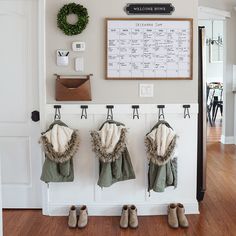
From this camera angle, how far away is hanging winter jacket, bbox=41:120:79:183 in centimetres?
285

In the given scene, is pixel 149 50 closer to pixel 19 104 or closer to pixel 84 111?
pixel 84 111

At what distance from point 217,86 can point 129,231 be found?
23.1 ft

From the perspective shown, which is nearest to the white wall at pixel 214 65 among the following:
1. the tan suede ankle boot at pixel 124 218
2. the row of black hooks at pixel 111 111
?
the row of black hooks at pixel 111 111

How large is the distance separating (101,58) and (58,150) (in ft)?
2.89

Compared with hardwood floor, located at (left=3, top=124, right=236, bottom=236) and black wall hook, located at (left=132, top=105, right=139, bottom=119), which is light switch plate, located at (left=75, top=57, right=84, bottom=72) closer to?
Result: black wall hook, located at (left=132, top=105, right=139, bottom=119)

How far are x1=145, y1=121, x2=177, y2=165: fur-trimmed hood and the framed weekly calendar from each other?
1.57 feet

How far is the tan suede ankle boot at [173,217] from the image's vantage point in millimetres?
2877

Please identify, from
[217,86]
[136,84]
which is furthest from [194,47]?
[217,86]

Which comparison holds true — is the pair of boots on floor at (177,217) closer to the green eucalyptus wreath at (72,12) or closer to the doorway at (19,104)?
the doorway at (19,104)

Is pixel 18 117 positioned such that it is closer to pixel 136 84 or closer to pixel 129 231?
pixel 136 84

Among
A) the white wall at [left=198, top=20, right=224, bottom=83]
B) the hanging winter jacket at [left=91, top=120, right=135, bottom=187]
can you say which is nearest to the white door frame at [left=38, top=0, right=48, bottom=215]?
the hanging winter jacket at [left=91, top=120, right=135, bottom=187]

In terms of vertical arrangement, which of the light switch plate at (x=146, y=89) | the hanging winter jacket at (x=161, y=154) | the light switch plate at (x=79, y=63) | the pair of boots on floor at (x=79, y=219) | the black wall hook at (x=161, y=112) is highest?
the light switch plate at (x=79, y=63)

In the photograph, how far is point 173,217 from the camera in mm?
2930

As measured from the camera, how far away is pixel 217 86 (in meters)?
9.13
